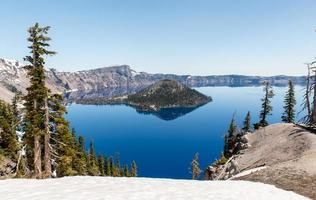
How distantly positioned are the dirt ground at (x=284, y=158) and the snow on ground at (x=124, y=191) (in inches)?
86.7

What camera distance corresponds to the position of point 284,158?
36625mm

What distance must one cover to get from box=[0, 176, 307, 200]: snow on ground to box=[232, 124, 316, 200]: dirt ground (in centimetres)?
220

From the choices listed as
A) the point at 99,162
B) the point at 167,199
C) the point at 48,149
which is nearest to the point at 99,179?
the point at 167,199

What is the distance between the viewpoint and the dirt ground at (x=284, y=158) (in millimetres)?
17797

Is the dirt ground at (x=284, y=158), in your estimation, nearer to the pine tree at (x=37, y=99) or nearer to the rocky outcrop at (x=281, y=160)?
the rocky outcrop at (x=281, y=160)

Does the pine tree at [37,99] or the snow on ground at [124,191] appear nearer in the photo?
the snow on ground at [124,191]

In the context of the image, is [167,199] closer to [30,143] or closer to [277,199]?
[277,199]

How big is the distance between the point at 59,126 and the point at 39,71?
18.2ft

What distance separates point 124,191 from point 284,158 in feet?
95.0

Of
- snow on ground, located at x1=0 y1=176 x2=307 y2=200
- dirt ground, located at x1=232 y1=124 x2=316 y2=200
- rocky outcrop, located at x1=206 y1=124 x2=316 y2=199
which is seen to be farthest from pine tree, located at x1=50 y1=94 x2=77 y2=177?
dirt ground, located at x1=232 y1=124 x2=316 y2=200

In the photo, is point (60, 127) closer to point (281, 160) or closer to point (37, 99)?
point (37, 99)

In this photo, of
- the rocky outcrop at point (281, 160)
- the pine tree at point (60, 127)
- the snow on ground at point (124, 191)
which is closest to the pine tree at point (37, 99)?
the pine tree at point (60, 127)

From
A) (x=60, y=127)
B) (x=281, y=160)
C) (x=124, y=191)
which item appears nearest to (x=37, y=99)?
(x=60, y=127)

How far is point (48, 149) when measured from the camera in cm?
2675
